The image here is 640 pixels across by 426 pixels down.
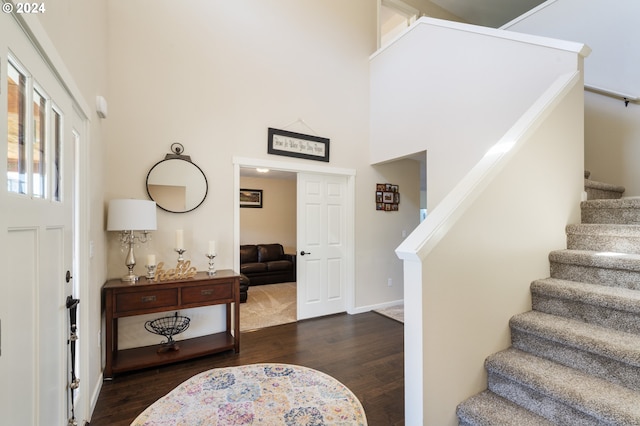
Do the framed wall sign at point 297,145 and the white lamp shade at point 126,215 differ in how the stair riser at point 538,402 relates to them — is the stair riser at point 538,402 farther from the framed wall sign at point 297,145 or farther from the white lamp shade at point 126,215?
the framed wall sign at point 297,145

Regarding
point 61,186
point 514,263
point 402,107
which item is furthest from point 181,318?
point 402,107

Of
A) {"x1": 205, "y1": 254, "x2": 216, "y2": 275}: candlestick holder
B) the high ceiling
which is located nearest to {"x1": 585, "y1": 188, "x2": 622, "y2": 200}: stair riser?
{"x1": 205, "y1": 254, "x2": 216, "y2": 275}: candlestick holder

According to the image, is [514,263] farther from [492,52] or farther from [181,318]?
[181,318]

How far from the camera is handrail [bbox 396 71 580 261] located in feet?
4.45

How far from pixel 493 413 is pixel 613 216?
5.86 feet

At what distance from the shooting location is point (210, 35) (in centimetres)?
324

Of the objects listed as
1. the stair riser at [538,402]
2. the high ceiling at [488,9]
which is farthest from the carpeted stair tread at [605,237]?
the high ceiling at [488,9]

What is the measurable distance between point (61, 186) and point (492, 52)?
3733mm

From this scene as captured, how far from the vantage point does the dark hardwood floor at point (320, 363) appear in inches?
79.3

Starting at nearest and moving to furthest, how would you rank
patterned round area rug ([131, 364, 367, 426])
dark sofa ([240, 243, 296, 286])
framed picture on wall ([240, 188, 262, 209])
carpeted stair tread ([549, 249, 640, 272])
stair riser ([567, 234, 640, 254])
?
carpeted stair tread ([549, 249, 640, 272]), stair riser ([567, 234, 640, 254]), patterned round area rug ([131, 364, 367, 426]), dark sofa ([240, 243, 296, 286]), framed picture on wall ([240, 188, 262, 209])

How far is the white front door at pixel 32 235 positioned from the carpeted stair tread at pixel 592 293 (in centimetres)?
251

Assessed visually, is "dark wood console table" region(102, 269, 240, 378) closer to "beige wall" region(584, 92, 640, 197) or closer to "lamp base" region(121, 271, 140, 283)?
"lamp base" region(121, 271, 140, 283)

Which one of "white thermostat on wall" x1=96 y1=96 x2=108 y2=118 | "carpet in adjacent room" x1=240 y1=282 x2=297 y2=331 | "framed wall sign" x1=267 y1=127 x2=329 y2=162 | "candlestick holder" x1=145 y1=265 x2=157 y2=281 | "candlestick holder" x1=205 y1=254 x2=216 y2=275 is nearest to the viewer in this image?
"white thermostat on wall" x1=96 y1=96 x2=108 y2=118

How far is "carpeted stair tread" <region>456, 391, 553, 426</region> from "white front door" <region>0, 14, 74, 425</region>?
1.84 m
